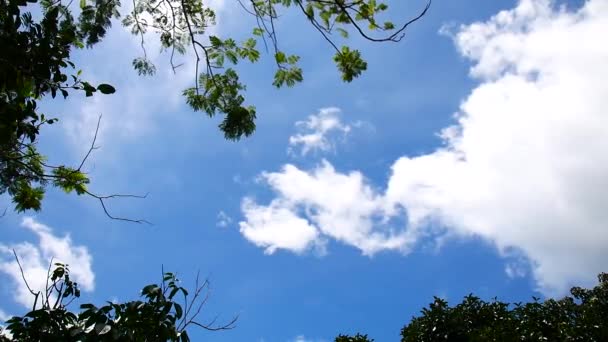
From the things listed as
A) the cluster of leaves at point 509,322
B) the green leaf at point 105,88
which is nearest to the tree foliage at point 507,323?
the cluster of leaves at point 509,322

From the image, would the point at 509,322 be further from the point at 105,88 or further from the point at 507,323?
the point at 105,88

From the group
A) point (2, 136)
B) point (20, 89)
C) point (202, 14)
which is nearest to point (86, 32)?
point (202, 14)

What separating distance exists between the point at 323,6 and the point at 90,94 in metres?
2.61

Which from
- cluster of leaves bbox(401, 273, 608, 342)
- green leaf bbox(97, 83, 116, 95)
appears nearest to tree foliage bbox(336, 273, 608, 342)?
cluster of leaves bbox(401, 273, 608, 342)

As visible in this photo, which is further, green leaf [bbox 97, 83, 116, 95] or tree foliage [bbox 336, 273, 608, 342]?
tree foliage [bbox 336, 273, 608, 342]

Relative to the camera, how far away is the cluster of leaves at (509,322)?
7410mm

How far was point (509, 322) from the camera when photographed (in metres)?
7.87

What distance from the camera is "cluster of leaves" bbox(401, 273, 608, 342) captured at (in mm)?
7410

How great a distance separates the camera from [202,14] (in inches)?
233

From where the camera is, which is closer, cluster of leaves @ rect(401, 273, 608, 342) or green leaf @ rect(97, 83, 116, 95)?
green leaf @ rect(97, 83, 116, 95)

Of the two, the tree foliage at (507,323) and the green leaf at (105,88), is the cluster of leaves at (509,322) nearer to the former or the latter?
A: the tree foliage at (507,323)

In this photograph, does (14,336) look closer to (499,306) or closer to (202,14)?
(202,14)

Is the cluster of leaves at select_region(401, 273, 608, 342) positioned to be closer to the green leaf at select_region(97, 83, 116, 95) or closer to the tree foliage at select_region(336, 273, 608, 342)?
the tree foliage at select_region(336, 273, 608, 342)

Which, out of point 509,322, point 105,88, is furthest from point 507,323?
point 105,88
